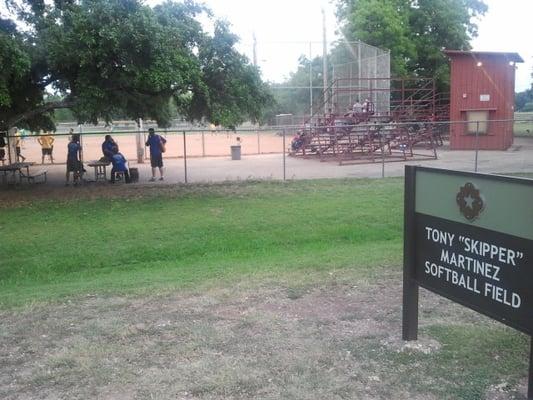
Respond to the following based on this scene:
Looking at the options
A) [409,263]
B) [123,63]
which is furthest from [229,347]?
[123,63]

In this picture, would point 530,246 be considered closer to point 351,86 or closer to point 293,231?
point 293,231

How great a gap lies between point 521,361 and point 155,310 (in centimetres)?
311

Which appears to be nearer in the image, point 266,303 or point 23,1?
point 266,303

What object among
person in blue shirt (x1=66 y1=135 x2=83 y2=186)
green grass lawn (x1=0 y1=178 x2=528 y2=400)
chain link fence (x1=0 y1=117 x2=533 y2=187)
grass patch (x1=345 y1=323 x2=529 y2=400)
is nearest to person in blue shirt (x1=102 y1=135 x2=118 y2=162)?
chain link fence (x1=0 y1=117 x2=533 y2=187)

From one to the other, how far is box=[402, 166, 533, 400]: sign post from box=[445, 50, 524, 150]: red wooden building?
86.2 feet

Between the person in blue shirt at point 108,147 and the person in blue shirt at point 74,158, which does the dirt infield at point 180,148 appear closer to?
the person in blue shirt at point 108,147

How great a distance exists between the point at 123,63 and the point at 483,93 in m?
21.2

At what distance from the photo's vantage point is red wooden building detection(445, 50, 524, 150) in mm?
29125

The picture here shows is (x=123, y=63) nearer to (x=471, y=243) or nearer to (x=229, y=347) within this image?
(x=229, y=347)

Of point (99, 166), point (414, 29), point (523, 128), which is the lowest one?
point (99, 166)

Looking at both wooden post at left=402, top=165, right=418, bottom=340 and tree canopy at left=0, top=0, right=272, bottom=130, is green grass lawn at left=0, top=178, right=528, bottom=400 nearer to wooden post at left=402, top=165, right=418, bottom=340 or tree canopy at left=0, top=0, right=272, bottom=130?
wooden post at left=402, top=165, right=418, bottom=340

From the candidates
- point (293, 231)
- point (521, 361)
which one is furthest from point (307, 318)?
point (293, 231)

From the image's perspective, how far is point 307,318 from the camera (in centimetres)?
521

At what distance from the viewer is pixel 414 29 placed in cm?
4375
